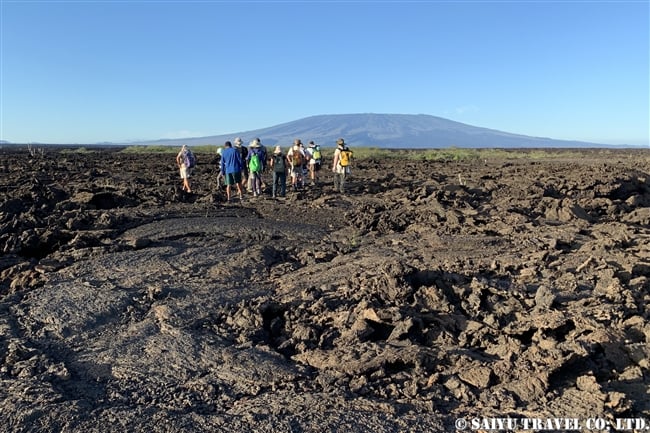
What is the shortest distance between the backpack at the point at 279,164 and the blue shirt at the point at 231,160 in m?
1.22

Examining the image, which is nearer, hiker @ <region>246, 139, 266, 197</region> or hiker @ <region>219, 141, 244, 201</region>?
hiker @ <region>219, 141, 244, 201</region>

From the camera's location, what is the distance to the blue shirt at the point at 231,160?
1330cm

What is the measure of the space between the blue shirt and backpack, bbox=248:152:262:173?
2.49ft

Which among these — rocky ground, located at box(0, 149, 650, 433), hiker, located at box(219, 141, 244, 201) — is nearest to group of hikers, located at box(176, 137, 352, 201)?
hiker, located at box(219, 141, 244, 201)

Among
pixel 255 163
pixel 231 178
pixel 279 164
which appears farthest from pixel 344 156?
pixel 231 178

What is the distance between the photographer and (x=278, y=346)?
5.13m

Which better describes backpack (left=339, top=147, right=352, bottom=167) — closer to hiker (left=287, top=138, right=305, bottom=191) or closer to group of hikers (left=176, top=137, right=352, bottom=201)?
group of hikers (left=176, top=137, right=352, bottom=201)

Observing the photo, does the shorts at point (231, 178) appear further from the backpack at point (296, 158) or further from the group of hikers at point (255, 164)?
the backpack at point (296, 158)

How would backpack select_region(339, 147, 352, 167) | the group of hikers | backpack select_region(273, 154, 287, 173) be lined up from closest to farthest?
the group of hikers < backpack select_region(273, 154, 287, 173) < backpack select_region(339, 147, 352, 167)

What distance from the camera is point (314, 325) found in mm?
5492

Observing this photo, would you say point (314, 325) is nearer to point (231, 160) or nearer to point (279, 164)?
point (231, 160)

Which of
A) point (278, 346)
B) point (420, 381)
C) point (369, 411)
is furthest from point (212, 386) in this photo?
point (420, 381)

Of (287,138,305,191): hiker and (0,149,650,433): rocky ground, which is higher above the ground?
(287,138,305,191): hiker

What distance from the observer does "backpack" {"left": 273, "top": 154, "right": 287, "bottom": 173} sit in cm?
1430
